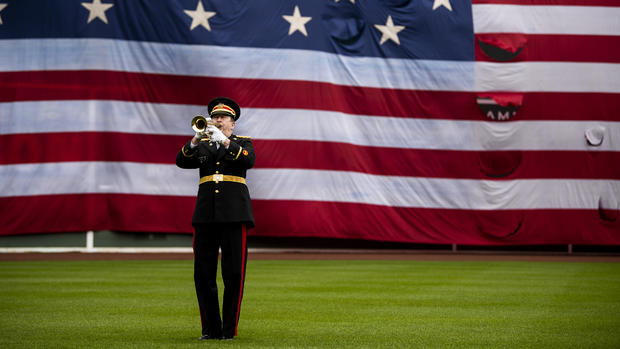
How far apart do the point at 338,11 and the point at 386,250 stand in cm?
560

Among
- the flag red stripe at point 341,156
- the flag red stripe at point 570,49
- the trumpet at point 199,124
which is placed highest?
the flag red stripe at point 570,49

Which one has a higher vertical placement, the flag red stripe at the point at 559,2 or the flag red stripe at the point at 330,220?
the flag red stripe at the point at 559,2

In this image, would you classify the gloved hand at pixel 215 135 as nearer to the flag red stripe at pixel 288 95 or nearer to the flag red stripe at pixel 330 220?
the flag red stripe at pixel 330 220

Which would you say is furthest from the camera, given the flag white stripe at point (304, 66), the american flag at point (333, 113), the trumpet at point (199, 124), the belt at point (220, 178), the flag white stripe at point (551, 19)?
the flag white stripe at point (551, 19)

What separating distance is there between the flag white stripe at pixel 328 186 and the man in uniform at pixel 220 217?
404 inches

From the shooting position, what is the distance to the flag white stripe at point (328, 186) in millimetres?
15852

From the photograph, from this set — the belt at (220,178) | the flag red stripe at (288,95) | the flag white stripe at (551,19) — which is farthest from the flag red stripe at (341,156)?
the belt at (220,178)

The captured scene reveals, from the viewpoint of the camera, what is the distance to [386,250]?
18156mm

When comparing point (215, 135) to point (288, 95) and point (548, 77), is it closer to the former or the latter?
point (288, 95)

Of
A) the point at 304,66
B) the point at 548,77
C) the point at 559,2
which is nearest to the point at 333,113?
the point at 304,66

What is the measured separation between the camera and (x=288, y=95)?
1669 cm

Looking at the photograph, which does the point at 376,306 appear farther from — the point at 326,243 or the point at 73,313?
the point at 326,243

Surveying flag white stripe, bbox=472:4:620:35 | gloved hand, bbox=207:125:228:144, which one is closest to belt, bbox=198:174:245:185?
gloved hand, bbox=207:125:228:144

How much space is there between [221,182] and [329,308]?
2.65 m
